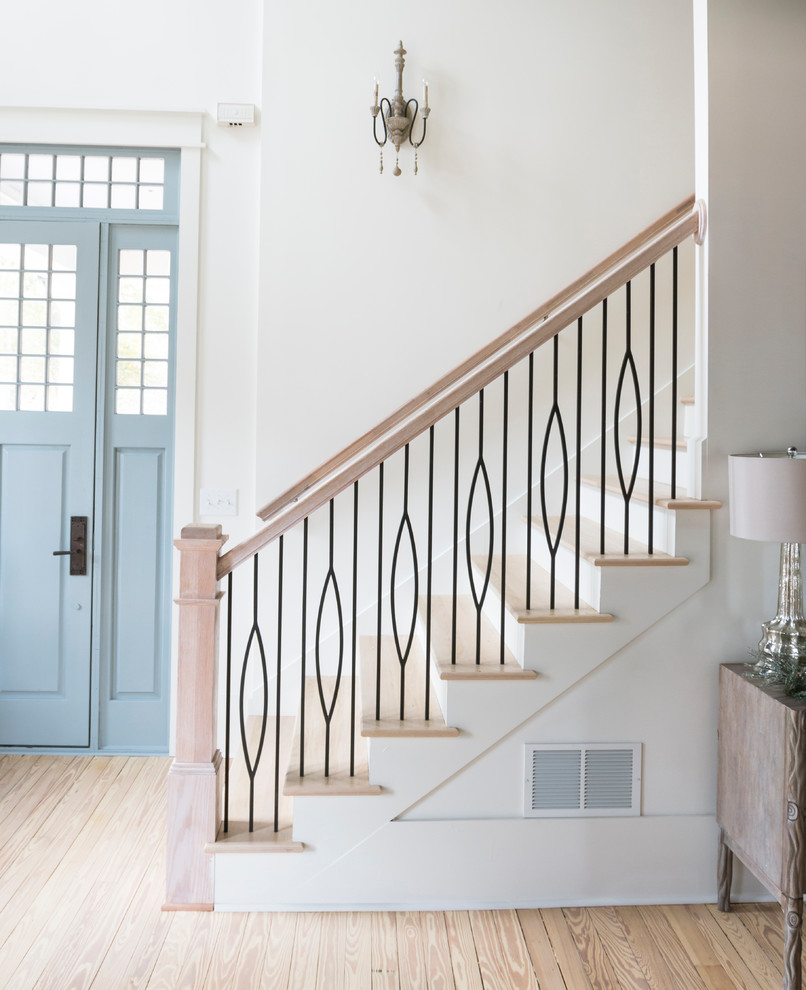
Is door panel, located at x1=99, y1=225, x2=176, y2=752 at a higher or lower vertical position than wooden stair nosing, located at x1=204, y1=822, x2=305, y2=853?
higher

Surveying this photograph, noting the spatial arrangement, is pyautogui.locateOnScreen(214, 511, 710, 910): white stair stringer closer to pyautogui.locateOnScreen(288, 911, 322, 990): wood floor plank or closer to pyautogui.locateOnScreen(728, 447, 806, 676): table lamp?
pyautogui.locateOnScreen(288, 911, 322, 990): wood floor plank

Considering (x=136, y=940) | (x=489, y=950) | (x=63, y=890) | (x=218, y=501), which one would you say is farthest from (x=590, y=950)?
(x=218, y=501)

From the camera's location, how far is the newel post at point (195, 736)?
245cm

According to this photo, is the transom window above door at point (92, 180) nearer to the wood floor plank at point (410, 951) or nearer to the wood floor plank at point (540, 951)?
the wood floor plank at point (410, 951)

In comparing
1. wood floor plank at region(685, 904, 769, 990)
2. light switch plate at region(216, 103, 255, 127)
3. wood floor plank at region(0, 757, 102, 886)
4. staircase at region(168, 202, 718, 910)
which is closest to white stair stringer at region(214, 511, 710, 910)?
staircase at region(168, 202, 718, 910)

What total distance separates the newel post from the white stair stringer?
98 mm

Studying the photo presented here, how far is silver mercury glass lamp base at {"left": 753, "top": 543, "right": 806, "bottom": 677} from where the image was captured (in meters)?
2.34

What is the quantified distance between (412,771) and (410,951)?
507 millimetres

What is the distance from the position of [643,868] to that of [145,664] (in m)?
2.44

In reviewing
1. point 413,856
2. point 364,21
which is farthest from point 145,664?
A: point 364,21

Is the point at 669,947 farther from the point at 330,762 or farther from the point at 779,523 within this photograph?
the point at 779,523

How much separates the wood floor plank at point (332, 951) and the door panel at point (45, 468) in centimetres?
189

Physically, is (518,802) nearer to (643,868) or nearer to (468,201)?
(643,868)

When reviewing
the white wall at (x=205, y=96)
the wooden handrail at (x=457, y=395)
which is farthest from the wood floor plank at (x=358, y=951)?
the white wall at (x=205, y=96)
